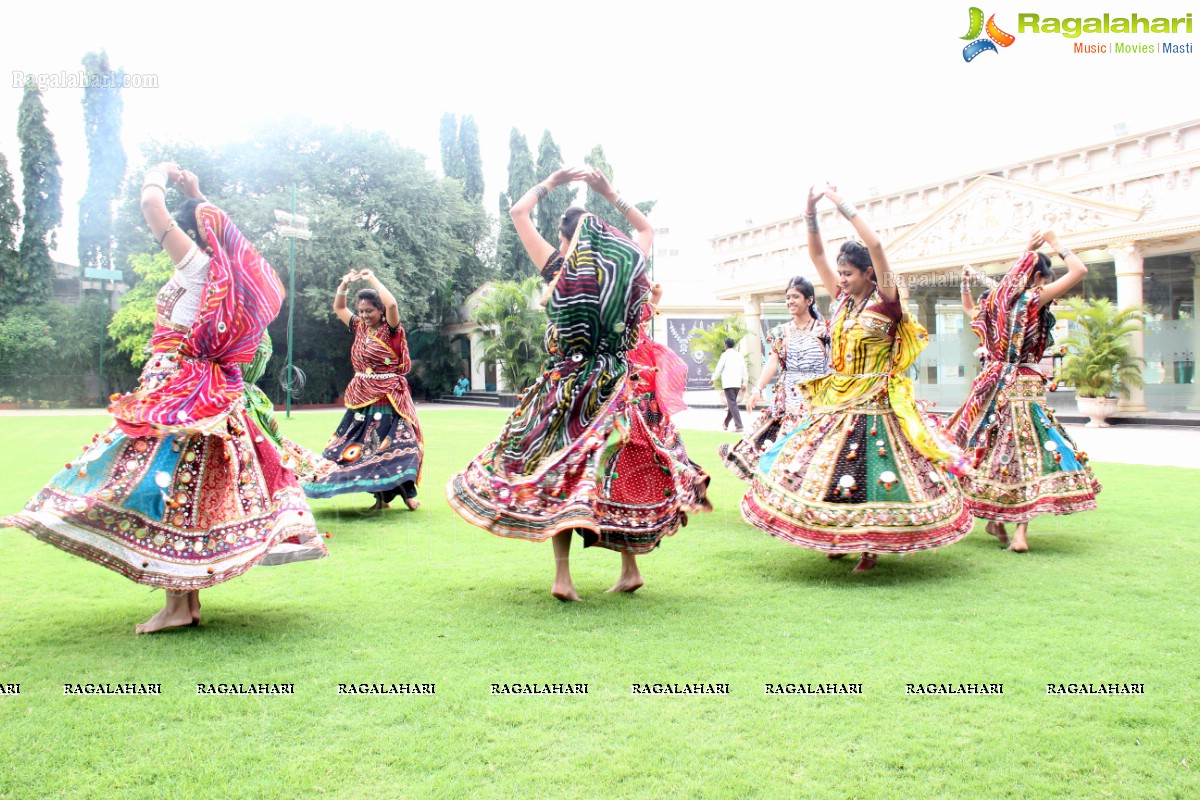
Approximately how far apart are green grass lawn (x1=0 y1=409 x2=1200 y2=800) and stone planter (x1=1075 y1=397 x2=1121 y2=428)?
12.9 m

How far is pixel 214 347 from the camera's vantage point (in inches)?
158

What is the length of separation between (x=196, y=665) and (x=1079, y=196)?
19430mm

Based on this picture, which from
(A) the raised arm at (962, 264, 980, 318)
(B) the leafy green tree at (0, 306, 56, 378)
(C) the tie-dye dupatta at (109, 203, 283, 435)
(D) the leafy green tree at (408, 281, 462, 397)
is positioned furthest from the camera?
(D) the leafy green tree at (408, 281, 462, 397)

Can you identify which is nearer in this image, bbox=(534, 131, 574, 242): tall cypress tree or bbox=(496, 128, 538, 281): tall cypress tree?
bbox=(534, 131, 574, 242): tall cypress tree

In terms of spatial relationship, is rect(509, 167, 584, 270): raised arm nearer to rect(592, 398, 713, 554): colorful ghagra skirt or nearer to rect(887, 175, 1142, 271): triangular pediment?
rect(592, 398, 713, 554): colorful ghagra skirt

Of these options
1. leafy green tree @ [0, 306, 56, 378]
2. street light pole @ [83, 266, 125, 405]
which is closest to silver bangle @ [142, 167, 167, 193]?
street light pole @ [83, 266, 125, 405]

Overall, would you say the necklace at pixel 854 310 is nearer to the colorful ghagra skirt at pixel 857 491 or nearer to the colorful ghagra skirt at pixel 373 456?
the colorful ghagra skirt at pixel 857 491

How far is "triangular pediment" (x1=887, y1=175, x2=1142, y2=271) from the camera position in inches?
721

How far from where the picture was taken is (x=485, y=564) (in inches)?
215

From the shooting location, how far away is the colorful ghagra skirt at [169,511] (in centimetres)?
360

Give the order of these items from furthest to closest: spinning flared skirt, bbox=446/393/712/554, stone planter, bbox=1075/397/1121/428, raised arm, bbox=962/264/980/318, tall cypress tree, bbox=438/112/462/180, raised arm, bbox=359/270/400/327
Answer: tall cypress tree, bbox=438/112/462/180, stone planter, bbox=1075/397/1121/428, raised arm, bbox=359/270/400/327, raised arm, bbox=962/264/980/318, spinning flared skirt, bbox=446/393/712/554

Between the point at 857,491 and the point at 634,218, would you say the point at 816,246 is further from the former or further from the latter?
the point at 857,491

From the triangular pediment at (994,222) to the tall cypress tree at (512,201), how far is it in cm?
1999

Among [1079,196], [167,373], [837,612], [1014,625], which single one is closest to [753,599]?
[837,612]
